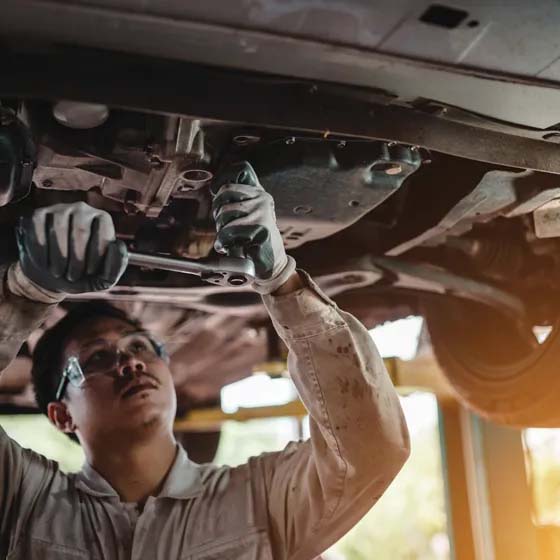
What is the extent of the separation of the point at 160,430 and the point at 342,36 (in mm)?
1163

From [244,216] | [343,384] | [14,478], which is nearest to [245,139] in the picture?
[244,216]

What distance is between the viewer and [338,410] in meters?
1.37

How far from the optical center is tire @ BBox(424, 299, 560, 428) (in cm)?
165

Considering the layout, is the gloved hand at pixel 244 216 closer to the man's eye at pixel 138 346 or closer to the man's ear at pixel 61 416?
the man's eye at pixel 138 346

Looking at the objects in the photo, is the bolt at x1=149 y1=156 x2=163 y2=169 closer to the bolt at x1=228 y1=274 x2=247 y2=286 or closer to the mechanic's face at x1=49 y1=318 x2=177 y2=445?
the bolt at x1=228 y1=274 x2=247 y2=286

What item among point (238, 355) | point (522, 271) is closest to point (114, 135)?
point (522, 271)

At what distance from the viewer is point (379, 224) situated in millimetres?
1573

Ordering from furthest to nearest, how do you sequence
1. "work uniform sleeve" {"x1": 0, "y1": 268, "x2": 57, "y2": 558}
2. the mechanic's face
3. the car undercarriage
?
the mechanic's face < "work uniform sleeve" {"x1": 0, "y1": 268, "x2": 57, "y2": 558} < the car undercarriage

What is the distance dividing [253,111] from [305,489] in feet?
2.79

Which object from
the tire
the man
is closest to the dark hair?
the man

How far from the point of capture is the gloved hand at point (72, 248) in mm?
1074

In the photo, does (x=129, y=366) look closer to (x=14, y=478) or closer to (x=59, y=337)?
(x=59, y=337)

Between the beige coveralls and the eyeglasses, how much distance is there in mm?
209

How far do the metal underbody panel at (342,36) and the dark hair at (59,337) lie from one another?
1.12 metres
